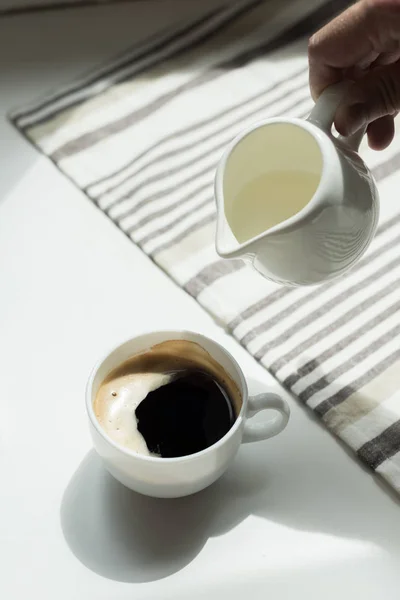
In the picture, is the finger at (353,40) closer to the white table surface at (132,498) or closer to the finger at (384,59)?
the finger at (384,59)

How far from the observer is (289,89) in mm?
862

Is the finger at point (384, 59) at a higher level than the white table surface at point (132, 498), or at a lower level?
higher

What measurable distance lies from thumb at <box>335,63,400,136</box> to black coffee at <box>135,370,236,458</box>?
21 centimetres

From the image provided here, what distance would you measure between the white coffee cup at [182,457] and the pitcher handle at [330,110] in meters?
0.17

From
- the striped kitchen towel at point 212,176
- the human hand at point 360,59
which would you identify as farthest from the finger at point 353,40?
the striped kitchen towel at point 212,176

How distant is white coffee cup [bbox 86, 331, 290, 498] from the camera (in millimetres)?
456

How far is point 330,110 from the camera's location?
463 millimetres

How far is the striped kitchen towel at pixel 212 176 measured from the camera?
0.58 m

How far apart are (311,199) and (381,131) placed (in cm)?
21

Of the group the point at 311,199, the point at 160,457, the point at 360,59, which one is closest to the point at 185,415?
the point at 160,457

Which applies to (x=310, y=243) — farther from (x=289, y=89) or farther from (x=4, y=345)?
(x=289, y=89)

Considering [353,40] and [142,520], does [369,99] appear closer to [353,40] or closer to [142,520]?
[353,40]

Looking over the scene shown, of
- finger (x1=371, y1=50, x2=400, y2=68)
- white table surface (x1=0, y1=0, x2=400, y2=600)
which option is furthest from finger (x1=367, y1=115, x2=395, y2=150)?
white table surface (x1=0, y1=0, x2=400, y2=600)

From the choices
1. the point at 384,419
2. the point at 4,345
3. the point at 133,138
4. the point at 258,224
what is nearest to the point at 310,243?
the point at 258,224
